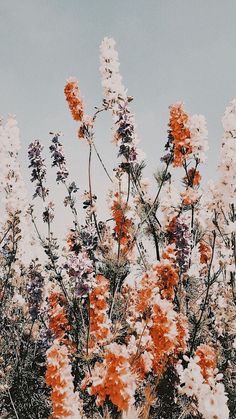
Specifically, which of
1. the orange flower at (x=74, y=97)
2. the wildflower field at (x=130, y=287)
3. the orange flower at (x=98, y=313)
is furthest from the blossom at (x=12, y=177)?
the orange flower at (x=98, y=313)

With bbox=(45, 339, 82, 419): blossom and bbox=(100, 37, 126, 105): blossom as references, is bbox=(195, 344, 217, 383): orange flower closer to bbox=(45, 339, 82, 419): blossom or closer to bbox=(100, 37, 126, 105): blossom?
bbox=(45, 339, 82, 419): blossom

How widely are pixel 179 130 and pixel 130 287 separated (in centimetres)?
408

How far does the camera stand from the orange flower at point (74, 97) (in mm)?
6363

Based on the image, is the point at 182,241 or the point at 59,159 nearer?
the point at 182,241

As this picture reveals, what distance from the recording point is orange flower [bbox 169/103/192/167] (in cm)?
572

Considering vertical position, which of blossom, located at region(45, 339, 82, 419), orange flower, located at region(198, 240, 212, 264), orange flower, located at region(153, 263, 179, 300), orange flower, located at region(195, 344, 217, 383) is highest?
orange flower, located at region(198, 240, 212, 264)

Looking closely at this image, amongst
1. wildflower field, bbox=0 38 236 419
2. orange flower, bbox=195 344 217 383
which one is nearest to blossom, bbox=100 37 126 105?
wildflower field, bbox=0 38 236 419

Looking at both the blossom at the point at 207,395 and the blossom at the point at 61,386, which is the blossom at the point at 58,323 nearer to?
the blossom at the point at 61,386

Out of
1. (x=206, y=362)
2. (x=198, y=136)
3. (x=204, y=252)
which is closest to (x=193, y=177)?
(x=198, y=136)

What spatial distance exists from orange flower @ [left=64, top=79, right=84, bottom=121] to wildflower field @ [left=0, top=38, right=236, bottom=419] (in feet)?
0.05

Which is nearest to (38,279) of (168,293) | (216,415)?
(168,293)

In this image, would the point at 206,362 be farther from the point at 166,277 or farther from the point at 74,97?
the point at 74,97

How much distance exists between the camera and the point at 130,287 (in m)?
8.50

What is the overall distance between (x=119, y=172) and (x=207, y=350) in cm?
307
